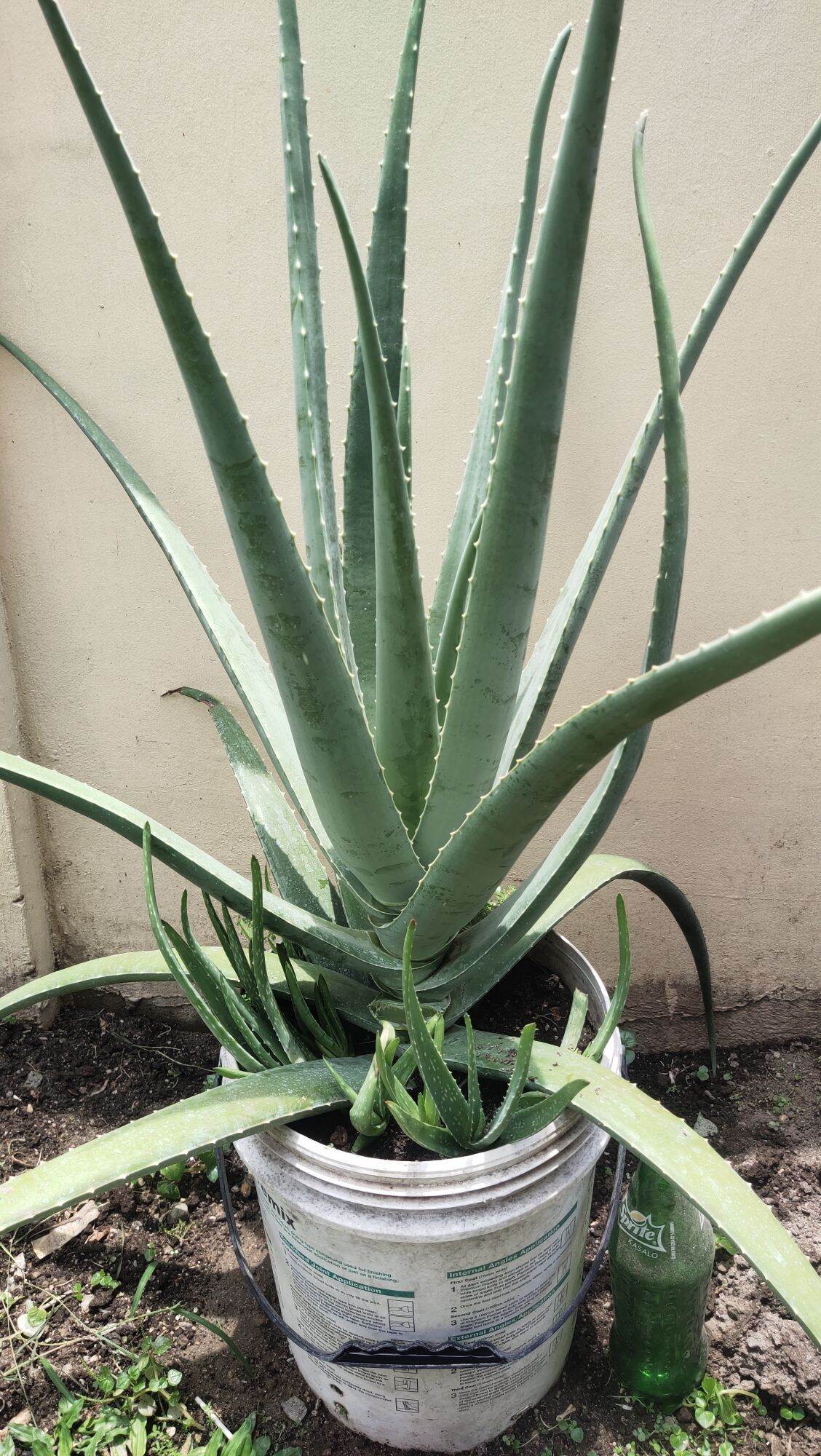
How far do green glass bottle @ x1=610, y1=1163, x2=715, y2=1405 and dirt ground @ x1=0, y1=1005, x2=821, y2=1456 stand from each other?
0.18 ft

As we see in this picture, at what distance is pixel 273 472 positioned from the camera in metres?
1.30

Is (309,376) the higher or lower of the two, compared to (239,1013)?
higher

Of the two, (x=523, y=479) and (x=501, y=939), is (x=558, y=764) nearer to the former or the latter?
(x=523, y=479)

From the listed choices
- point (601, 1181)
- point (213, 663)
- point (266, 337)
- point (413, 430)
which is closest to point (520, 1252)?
point (601, 1181)

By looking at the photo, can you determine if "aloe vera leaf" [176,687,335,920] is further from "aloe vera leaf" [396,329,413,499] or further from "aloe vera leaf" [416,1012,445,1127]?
"aloe vera leaf" [396,329,413,499]

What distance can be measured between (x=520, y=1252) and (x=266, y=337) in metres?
1.14

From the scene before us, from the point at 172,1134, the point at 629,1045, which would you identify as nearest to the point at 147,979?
the point at 172,1134

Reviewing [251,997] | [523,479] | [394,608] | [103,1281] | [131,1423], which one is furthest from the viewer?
[103,1281]

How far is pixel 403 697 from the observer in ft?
2.58

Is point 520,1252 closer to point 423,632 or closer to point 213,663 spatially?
point 423,632

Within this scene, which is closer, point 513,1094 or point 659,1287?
point 513,1094

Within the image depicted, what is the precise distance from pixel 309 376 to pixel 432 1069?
602mm

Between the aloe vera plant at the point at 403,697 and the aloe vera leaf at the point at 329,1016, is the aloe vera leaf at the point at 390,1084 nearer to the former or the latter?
the aloe vera plant at the point at 403,697

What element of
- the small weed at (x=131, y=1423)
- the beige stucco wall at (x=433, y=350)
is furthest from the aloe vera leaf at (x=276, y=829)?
the small weed at (x=131, y=1423)
